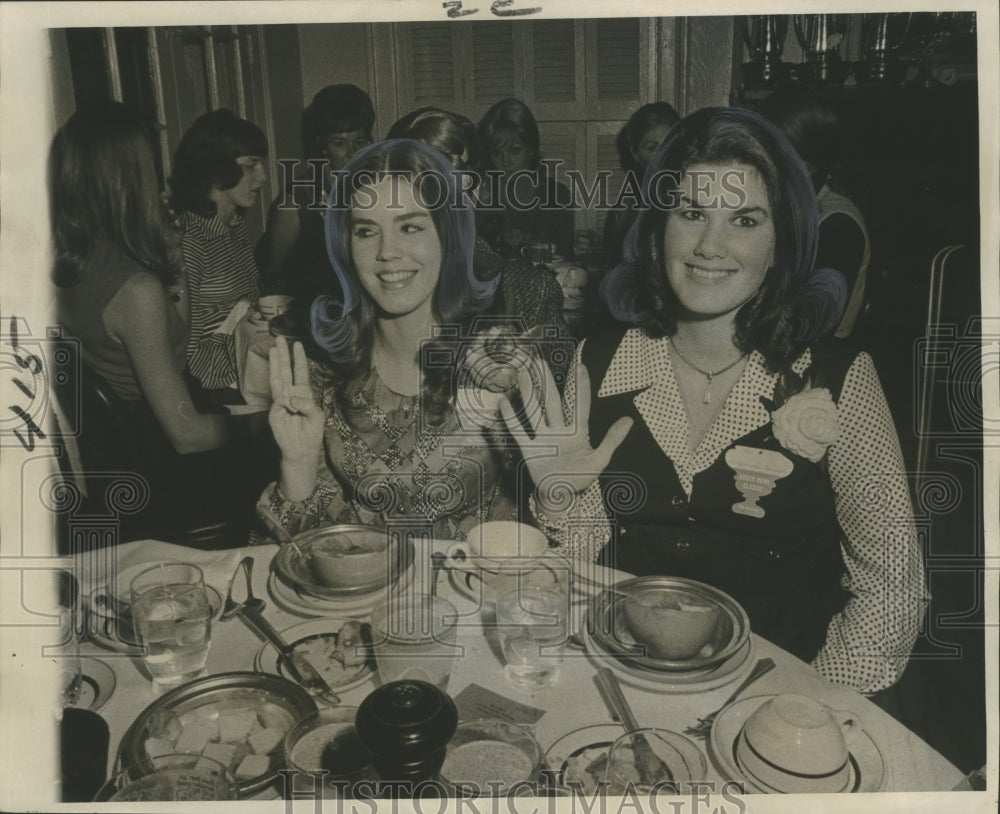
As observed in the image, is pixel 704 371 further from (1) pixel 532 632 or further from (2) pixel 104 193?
(2) pixel 104 193

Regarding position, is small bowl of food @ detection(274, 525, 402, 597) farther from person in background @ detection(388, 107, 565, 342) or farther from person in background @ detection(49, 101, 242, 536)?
person in background @ detection(388, 107, 565, 342)

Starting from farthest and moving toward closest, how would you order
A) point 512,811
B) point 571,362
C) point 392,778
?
1. point 571,362
2. point 512,811
3. point 392,778

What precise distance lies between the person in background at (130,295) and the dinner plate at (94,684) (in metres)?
0.29

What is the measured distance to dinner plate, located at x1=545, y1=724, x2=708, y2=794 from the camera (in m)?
1.16

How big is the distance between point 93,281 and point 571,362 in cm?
82

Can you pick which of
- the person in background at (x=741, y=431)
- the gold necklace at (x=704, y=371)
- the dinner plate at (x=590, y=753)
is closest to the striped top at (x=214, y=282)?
the person in background at (x=741, y=431)

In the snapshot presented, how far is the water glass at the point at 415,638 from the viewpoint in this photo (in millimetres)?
1307

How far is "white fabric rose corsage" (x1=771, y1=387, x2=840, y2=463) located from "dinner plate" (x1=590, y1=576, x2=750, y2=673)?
32cm

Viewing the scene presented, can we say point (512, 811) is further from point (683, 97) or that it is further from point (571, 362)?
point (683, 97)

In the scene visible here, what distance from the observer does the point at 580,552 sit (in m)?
1.60

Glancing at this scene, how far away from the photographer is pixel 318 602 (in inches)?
54.4

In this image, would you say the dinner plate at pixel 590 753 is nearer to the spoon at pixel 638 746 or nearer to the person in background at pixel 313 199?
the spoon at pixel 638 746

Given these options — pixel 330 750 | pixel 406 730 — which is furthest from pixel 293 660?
pixel 406 730

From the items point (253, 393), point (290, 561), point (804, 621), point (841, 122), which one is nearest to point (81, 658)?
point (290, 561)
